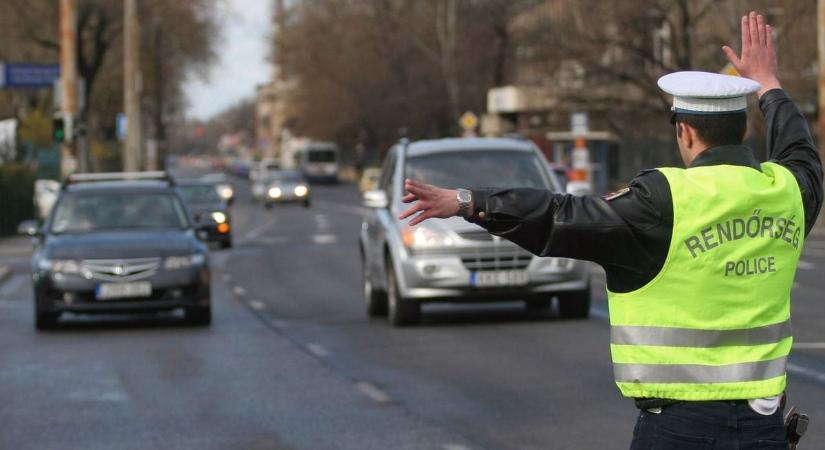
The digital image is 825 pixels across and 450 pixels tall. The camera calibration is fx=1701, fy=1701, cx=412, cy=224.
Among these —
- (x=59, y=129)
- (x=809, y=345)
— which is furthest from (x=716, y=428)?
(x=59, y=129)

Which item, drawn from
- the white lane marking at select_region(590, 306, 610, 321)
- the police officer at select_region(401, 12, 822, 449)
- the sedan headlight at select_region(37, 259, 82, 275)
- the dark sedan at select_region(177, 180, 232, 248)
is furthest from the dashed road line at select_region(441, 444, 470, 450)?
the dark sedan at select_region(177, 180, 232, 248)

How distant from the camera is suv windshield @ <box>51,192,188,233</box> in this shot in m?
17.3

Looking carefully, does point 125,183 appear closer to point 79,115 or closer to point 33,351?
point 33,351

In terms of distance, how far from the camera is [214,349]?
1449 cm

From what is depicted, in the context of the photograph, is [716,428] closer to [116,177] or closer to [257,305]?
[116,177]

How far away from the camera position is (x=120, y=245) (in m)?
16.3

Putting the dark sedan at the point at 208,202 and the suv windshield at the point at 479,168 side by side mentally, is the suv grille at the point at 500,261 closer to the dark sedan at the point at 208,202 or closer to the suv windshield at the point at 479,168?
the suv windshield at the point at 479,168

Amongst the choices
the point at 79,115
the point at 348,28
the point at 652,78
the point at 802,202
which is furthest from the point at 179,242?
the point at 348,28

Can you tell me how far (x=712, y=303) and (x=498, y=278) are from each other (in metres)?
11.1

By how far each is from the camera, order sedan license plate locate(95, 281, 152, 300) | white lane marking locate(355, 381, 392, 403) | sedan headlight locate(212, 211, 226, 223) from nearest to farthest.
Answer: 1. white lane marking locate(355, 381, 392, 403)
2. sedan license plate locate(95, 281, 152, 300)
3. sedan headlight locate(212, 211, 226, 223)

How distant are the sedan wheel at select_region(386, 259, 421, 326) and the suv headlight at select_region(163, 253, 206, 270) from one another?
6.24ft

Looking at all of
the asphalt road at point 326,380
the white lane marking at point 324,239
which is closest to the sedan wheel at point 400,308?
the asphalt road at point 326,380

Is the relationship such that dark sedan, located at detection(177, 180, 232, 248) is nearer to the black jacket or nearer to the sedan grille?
the sedan grille

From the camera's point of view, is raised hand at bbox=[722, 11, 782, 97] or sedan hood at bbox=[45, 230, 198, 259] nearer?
raised hand at bbox=[722, 11, 782, 97]
